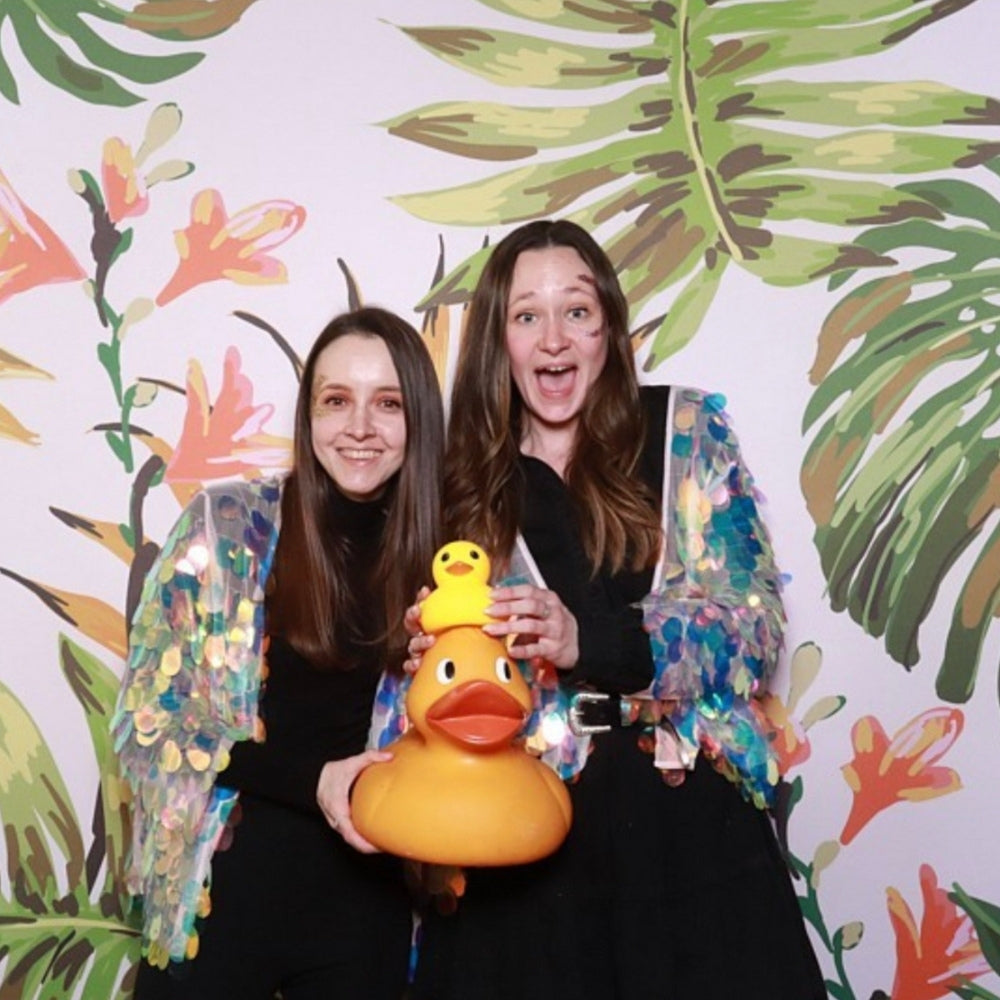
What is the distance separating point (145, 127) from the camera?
6.23 feet

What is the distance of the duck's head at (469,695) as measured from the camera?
1.32 meters

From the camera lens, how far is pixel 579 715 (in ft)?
5.04

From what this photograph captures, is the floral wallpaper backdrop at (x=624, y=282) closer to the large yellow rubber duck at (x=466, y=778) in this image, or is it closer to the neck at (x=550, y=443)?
the neck at (x=550, y=443)

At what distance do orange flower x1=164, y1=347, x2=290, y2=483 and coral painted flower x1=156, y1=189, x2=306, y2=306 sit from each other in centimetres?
11

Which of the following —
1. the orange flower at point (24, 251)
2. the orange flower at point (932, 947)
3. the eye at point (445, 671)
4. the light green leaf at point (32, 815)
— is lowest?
the orange flower at point (932, 947)

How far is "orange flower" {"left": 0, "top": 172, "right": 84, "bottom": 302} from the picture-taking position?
1.87 meters

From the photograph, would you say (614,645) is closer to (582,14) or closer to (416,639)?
(416,639)

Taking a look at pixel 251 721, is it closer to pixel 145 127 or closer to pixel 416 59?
pixel 145 127

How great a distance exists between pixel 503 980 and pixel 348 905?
0.21 metres

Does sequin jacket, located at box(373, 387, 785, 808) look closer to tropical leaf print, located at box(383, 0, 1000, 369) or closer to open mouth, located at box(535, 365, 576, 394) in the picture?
open mouth, located at box(535, 365, 576, 394)

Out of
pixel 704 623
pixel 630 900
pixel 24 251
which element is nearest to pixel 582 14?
pixel 24 251

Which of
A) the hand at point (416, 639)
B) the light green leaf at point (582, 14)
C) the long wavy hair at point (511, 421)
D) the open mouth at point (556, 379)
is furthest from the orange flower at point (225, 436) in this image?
the light green leaf at point (582, 14)

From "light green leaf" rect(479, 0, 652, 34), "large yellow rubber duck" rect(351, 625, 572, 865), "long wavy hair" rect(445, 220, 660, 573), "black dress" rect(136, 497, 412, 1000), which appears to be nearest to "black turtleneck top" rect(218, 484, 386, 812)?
"black dress" rect(136, 497, 412, 1000)

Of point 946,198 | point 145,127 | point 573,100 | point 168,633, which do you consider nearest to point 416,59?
point 573,100
